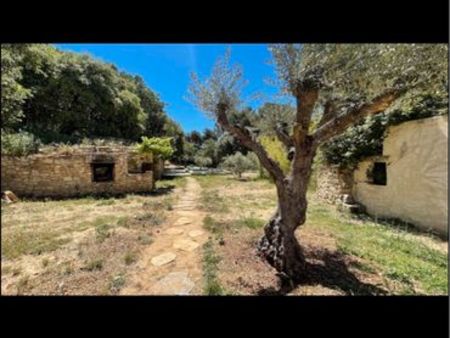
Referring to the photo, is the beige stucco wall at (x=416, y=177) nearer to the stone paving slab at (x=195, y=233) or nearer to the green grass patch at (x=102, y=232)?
the stone paving slab at (x=195, y=233)

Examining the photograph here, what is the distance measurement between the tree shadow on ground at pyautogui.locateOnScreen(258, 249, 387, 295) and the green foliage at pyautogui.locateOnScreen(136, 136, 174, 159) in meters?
5.60

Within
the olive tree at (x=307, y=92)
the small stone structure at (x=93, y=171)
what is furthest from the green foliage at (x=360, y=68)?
the small stone structure at (x=93, y=171)

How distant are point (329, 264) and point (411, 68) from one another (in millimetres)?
2594

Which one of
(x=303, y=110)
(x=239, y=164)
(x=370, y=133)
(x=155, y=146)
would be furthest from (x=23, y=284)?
(x=239, y=164)

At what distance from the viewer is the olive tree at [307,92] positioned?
8.09 feet

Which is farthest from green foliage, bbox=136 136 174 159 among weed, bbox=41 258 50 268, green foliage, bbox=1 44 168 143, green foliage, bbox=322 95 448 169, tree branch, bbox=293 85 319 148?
green foliage, bbox=322 95 448 169

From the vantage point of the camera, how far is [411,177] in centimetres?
492

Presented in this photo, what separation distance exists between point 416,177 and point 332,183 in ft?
8.55

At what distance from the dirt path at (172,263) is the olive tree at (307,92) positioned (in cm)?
102

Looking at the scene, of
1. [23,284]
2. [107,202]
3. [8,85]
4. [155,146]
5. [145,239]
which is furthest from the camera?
[155,146]

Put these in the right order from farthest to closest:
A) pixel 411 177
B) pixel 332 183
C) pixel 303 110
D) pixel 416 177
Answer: pixel 332 183, pixel 411 177, pixel 416 177, pixel 303 110

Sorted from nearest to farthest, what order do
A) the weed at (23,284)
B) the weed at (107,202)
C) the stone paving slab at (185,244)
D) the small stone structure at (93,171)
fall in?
the weed at (23,284), the stone paving slab at (185,244), the weed at (107,202), the small stone structure at (93,171)

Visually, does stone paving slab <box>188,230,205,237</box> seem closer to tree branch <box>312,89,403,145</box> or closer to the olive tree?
the olive tree

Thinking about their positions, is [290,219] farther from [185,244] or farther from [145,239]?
[145,239]
